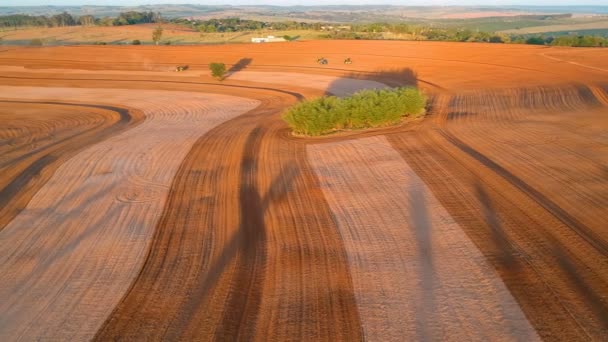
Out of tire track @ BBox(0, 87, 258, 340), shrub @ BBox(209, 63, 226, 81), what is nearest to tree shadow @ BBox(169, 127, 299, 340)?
tire track @ BBox(0, 87, 258, 340)

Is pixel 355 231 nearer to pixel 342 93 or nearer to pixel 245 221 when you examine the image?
pixel 245 221

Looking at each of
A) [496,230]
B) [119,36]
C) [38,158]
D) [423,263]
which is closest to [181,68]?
[38,158]

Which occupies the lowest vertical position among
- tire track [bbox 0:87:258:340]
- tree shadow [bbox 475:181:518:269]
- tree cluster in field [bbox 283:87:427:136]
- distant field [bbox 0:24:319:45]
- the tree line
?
tire track [bbox 0:87:258:340]

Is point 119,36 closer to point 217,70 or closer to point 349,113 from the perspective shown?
point 217,70

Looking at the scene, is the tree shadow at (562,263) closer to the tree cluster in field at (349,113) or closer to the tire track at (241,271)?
the tire track at (241,271)

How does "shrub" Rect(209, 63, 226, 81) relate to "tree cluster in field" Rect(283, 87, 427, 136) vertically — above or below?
above

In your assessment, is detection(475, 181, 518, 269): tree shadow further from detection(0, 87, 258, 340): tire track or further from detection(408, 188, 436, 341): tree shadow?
detection(0, 87, 258, 340): tire track
